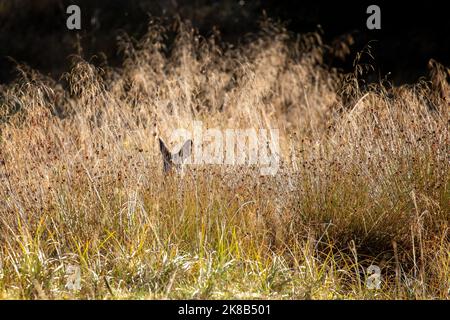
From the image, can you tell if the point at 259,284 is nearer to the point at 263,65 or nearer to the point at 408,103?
the point at 408,103

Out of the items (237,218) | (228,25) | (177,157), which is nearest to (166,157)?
(177,157)

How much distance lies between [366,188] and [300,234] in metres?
0.56

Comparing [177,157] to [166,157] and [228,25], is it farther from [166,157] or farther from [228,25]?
[228,25]

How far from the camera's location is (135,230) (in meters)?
4.84

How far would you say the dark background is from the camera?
13234 millimetres

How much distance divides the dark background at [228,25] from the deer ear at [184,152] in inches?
308

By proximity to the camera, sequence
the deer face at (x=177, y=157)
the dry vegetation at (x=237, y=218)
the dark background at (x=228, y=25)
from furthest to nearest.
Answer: the dark background at (x=228, y=25), the deer face at (x=177, y=157), the dry vegetation at (x=237, y=218)

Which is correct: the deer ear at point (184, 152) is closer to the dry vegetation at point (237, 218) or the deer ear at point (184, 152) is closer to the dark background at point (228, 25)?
the dry vegetation at point (237, 218)

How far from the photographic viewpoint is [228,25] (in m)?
14.7

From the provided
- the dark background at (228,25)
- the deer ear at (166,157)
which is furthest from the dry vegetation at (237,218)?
the dark background at (228,25)

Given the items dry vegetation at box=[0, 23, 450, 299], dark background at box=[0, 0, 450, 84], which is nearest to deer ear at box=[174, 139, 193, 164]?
dry vegetation at box=[0, 23, 450, 299]

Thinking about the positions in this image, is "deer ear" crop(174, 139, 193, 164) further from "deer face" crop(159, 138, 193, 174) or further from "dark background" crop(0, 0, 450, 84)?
"dark background" crop(0, 0, 450, 84)

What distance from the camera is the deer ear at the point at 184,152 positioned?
5516mm

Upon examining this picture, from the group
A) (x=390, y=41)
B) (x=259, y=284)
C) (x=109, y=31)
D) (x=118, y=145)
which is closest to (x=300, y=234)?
(x=259, y=284)
